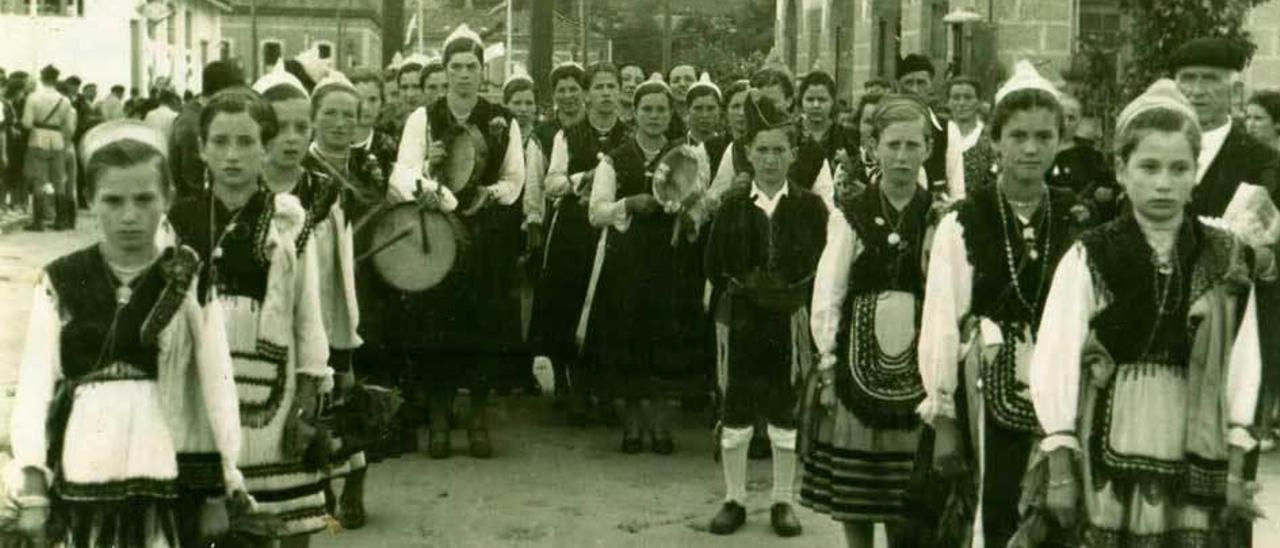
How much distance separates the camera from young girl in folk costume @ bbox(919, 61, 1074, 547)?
5.05m

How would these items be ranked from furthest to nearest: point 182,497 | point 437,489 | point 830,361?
point 437,489, point 830,361, point 182,497

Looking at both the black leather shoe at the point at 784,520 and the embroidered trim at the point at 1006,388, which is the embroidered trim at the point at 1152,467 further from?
the black leather shoe at the point at 784,520

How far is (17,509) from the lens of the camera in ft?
13.7

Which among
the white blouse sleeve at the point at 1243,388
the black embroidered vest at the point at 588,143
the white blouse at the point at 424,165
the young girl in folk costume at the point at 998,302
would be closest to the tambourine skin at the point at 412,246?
the white blouse at the point at 424,165

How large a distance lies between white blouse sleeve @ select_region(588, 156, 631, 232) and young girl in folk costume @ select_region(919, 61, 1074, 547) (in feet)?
12.6

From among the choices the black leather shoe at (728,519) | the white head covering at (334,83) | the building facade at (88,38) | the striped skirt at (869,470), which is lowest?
the black leather shoe at (728,519)

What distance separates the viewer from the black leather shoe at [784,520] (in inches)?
289

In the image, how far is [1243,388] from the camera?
4250mm

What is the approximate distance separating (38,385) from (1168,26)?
28.4 ft

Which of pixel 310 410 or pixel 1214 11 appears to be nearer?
pixel 310 410

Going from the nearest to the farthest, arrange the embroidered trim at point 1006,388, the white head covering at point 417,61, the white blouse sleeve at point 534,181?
the embroidered trim at point 1006,388
the white blouse sleeve at point 534,181
the white head covering at point 417,61

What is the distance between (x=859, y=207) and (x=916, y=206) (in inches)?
7.6

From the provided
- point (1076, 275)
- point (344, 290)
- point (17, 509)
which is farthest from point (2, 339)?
point (1076, 275)

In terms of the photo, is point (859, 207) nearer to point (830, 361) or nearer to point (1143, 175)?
point (830, 361)
